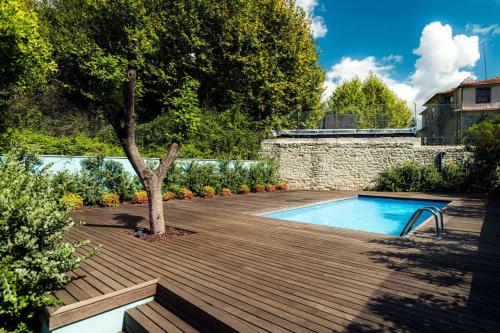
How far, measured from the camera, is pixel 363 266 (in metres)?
4.25

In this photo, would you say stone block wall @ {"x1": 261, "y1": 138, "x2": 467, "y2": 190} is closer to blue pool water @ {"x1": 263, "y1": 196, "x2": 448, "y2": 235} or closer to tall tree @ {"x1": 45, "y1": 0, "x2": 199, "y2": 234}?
blue pool water @ {"x1": 263, "y1": 196, "x2": 448, "y2": 235}

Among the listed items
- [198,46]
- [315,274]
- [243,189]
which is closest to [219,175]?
[243,189]

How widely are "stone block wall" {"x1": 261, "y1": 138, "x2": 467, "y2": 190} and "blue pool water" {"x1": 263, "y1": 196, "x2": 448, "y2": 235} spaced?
9.67ft

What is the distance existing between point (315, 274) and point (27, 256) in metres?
3.44

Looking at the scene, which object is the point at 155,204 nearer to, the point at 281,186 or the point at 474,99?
the point at 281,186

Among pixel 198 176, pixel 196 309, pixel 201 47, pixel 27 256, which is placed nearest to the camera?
pixel 196 309

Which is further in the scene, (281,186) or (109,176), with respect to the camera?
(281,186)

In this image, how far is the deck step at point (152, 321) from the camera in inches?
123

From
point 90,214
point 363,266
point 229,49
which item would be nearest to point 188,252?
point 363,266

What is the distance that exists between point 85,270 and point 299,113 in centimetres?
1847

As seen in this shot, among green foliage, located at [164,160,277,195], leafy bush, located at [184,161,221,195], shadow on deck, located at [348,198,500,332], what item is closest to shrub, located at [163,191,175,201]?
green foliage, located at [164,160,277,195]

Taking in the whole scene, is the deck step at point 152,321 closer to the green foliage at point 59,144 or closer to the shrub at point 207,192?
the green foliage at point 59,144

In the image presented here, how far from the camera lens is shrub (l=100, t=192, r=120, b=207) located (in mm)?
9570

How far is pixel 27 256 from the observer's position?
324cm
